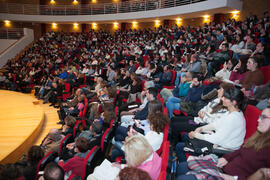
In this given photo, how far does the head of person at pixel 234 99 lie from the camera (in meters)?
1.77

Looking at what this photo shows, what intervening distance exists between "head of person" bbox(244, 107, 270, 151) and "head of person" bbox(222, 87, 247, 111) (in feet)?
1.22

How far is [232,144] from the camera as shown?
1730 millimetres

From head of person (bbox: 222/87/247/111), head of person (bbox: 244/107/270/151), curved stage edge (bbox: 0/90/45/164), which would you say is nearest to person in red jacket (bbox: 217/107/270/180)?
head of person (bbox: 244/107/270/151)

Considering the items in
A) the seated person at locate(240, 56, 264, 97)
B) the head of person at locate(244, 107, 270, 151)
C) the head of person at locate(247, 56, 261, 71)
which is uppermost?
the head of person at locate(247, 56, 261, 71)

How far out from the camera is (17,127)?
144 inches

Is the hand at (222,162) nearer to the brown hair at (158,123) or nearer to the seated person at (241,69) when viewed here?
the brown hair at (158,123)

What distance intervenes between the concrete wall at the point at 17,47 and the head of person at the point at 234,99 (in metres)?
14.3

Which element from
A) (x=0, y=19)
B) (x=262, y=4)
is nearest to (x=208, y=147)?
(x=262, y=4)

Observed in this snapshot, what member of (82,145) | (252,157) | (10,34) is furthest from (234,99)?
(10,34)

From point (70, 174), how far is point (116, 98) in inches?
91.2

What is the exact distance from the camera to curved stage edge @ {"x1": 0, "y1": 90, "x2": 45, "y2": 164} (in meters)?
2.93

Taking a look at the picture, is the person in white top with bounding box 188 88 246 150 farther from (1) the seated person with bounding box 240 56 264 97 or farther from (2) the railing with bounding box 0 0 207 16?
(2) the railing with bounding box 0 0 207 16

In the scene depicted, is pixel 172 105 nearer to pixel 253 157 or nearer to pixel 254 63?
pixel 254 63

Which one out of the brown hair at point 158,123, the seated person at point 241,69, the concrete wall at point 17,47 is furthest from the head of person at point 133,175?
the concrete wall at point 17,47
